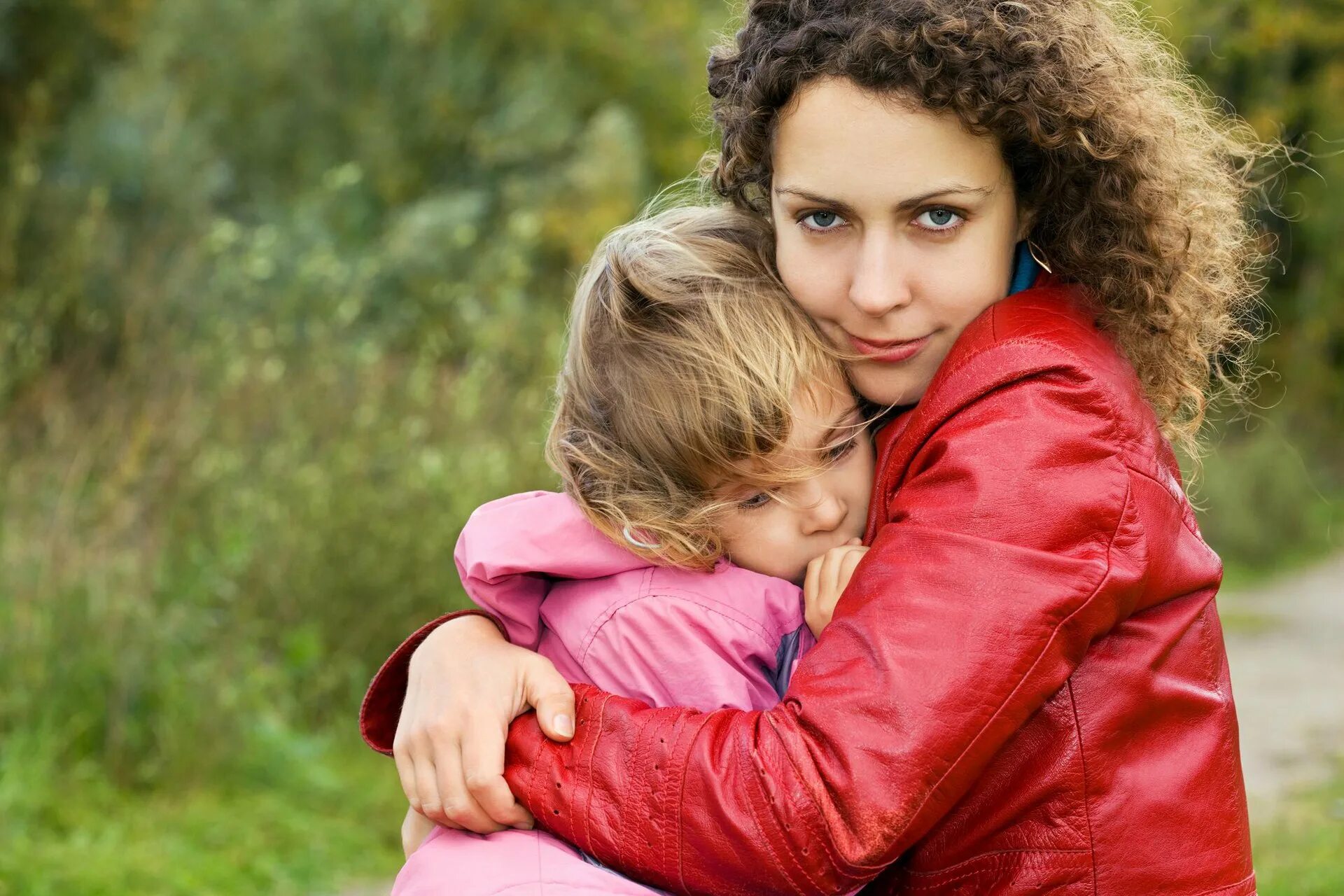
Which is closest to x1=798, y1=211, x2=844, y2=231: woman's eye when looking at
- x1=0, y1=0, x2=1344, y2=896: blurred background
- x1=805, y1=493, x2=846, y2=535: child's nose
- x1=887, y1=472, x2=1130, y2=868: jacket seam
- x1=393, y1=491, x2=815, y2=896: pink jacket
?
x1=805, y1=493, x2=846, y2=535: child's nose

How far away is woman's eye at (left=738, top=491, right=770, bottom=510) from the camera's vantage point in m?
2.11

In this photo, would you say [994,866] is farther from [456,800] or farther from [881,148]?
[881,148]

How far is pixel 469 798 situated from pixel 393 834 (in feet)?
8.69

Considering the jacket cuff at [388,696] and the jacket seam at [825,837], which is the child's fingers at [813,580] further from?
the jacket cuff at [388,696]

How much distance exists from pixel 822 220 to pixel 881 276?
133 mm

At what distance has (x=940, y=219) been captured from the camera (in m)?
2.00

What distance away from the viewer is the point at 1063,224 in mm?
2094

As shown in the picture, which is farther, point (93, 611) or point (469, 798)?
point (93, 611)

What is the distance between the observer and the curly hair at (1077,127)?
6.31ft

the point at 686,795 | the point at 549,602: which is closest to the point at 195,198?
the point at 549,602

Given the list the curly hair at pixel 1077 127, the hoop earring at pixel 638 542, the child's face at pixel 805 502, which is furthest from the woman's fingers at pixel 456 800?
the curly hair at pixel 1077 127

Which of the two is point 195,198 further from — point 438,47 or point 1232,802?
point 1232,802

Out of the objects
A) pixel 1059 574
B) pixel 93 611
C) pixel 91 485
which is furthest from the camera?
pixel 91 485

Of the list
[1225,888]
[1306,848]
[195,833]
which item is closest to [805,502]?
[1225,888]
